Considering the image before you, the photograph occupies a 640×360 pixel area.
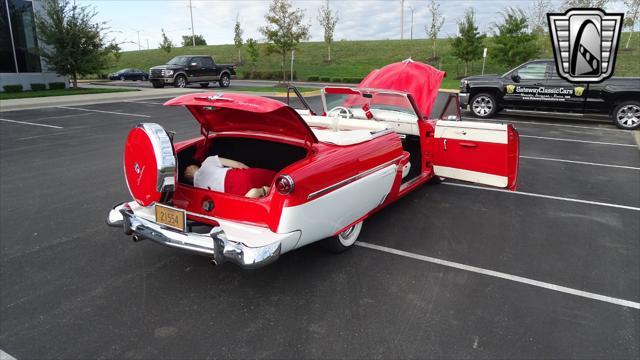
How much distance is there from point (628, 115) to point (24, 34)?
959 inches

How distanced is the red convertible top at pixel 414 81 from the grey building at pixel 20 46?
789 inches

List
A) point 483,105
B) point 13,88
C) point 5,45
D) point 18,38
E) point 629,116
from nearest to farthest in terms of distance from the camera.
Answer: point 629,116, point 483,105, point 13,88, point 5,45, point 18,38

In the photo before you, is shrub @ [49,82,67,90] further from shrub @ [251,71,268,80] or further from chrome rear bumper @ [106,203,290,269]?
chrome rear bumper @ [106,203,290,269]

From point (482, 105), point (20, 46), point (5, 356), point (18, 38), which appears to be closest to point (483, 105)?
→ point (482, 105)

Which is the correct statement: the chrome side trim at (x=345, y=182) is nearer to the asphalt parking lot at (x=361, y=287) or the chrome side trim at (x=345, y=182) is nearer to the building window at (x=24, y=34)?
the asphalt parking lot at (x=361, y=287)

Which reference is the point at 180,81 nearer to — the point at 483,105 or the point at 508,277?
the point at 483,105

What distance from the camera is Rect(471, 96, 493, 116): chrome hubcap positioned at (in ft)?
42.3

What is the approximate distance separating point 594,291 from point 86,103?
57.9 ft

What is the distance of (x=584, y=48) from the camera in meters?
11.1

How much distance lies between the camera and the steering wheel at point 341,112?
5090mm

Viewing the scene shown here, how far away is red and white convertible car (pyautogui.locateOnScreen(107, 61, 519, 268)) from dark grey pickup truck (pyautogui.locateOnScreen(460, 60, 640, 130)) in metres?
8.48

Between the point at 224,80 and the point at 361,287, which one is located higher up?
the point at 224,80

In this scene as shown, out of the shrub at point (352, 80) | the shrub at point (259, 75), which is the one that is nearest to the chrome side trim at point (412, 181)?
the shrub at point (352, 80)

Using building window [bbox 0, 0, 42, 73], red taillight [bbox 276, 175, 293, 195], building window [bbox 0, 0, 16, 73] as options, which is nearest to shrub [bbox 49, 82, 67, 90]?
building window [bbox 0, 0, 42, 73]
